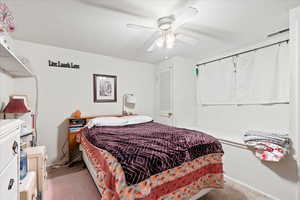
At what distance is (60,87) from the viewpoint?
109 inches

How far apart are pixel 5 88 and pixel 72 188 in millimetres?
1801

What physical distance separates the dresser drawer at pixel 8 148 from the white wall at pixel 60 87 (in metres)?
2.02

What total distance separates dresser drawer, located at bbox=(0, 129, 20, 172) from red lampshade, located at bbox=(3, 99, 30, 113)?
4.54ft

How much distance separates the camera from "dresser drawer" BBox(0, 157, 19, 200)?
27.8 inches

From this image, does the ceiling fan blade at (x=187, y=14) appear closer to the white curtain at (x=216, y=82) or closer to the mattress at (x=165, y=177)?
the mattress at (x=165, y=177)

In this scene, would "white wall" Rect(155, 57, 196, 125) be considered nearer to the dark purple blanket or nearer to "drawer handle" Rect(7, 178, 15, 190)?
the dark purple blanket

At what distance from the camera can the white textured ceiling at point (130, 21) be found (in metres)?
1.55

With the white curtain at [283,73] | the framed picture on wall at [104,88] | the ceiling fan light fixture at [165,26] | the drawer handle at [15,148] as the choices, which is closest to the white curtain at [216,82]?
the white curtain at [283,73]

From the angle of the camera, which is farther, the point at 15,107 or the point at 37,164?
the point at 15,107

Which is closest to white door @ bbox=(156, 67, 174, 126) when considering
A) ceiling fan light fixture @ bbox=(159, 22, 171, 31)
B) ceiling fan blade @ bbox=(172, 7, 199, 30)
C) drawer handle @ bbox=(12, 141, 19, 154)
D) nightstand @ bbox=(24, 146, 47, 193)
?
ceiling fan light fixture @ bbox=(159, 22, 171, 31)

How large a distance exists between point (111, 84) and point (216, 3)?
8.43 feet

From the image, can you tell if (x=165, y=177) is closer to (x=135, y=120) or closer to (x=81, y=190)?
(x=81, y=190)

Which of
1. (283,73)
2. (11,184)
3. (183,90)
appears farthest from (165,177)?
(183,90)

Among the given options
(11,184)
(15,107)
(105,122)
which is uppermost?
(15,107)
